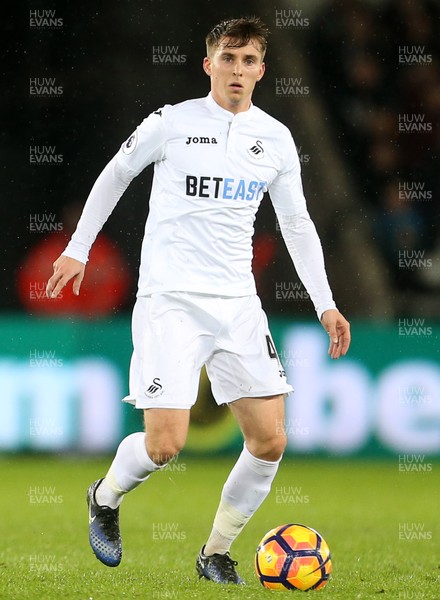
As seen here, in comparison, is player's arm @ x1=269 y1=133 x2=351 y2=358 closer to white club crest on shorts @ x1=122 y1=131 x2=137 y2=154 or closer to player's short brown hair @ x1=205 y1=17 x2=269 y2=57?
player's short brown hair @ x1=205 y1=17 x2=269 y2=57

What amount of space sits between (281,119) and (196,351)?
727 cm

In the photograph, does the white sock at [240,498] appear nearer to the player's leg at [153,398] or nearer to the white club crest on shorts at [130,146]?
the player's leg at [153,398]

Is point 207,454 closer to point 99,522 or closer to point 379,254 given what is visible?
point 379,254

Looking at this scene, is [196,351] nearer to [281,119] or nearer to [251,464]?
[251,464]

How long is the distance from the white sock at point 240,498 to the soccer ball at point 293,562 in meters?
0.22

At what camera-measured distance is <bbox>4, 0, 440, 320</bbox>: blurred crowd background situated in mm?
10977

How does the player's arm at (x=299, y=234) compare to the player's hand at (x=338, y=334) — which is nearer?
the player's hand at (x=338, y=334)

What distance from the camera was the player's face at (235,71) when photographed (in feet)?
15.4

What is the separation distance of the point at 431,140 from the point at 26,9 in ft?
14.0

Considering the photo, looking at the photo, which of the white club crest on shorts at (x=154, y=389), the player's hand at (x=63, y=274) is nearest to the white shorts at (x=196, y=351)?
the white club crest on shorts at (x=154, y=389)

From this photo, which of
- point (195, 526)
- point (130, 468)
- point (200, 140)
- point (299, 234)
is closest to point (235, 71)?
point (200, 140)

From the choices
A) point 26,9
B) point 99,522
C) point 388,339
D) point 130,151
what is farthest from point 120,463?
point 26,9

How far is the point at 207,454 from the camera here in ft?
31.3

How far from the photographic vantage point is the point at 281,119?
11.5m
